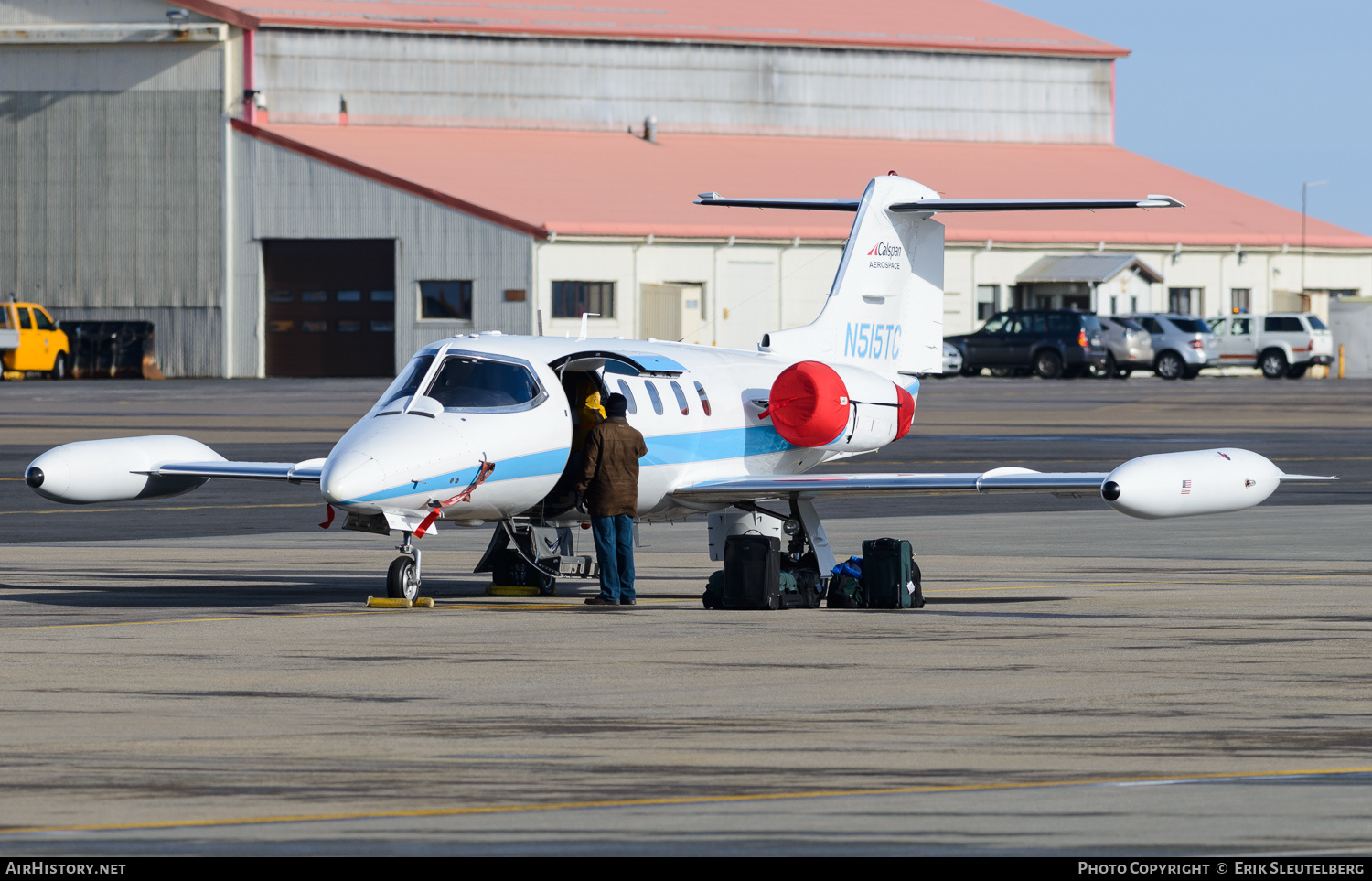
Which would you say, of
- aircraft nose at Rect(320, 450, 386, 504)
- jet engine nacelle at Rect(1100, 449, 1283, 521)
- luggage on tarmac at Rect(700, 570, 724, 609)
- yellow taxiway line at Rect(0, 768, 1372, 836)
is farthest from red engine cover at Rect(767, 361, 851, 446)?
yellow taxiway line at Rect(0, 768, 1372, 836)

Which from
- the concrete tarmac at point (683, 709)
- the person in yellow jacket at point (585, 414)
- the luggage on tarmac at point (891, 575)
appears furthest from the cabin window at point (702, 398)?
the luggage on tarmac at point (891, 575)

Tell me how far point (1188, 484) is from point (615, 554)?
4701 millimetres

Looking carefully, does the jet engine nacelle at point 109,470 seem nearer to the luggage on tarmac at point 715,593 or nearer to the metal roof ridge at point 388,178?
the luggage on tarmac at point 715,593

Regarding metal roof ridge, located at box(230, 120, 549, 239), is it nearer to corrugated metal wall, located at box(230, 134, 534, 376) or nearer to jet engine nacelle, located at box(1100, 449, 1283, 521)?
corrugated metal wall, located at box(230, 134, 534, 376)

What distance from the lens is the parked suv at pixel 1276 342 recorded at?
74.1 metres

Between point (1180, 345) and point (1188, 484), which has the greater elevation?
point (1180, 345)

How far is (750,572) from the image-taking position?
18172 mm

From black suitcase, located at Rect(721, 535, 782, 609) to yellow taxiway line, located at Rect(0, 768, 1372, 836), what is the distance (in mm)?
8172

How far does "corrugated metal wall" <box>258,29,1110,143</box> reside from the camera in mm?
75312

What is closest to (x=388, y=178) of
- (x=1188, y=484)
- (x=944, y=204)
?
(x=944, y=204)

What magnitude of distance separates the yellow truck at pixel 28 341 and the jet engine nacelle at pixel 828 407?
171 ft

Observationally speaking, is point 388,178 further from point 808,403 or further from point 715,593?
point 715,593
